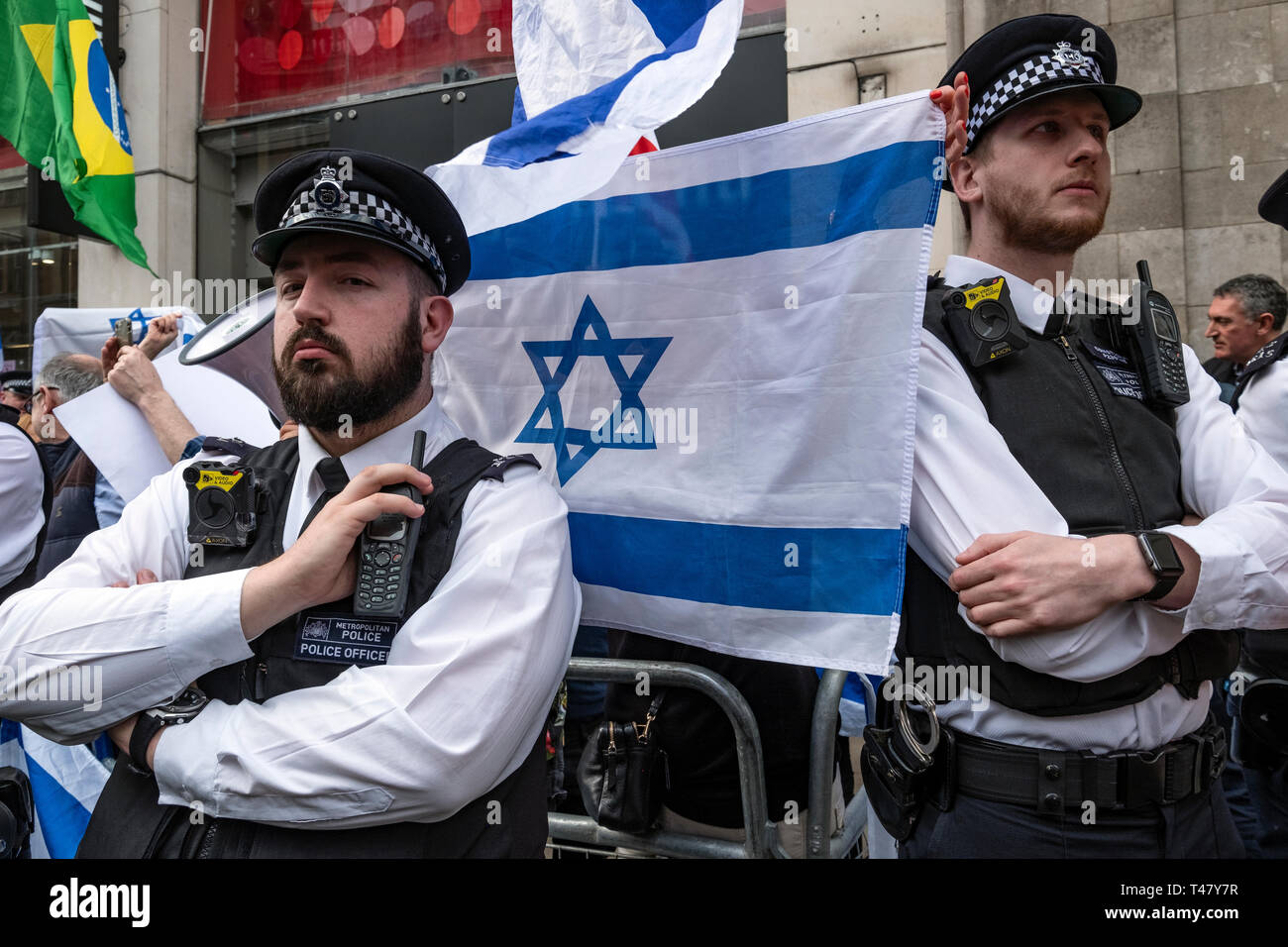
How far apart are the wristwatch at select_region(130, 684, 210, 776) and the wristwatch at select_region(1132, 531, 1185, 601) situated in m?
1.84

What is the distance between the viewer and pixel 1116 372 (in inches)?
84.4

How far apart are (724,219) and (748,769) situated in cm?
134

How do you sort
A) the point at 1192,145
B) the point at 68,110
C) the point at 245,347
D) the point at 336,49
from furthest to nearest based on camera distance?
the point at 336,49 → the point at 68,110 → the point at 1192,145 → the point at 245,347

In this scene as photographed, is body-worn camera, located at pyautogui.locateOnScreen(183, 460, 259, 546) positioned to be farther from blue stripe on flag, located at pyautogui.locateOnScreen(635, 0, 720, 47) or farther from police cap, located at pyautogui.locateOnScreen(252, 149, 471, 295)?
blue stripe on flag, located at pyautogui.locateOnScreen(635, 0, 720, 47)

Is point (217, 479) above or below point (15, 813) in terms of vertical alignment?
Result: above

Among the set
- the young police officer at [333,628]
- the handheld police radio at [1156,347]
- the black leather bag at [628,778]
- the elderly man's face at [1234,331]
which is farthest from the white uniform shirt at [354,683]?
the elderly man's face at [1234,331]

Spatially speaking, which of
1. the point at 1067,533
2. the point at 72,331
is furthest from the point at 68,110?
the point at 1067,533

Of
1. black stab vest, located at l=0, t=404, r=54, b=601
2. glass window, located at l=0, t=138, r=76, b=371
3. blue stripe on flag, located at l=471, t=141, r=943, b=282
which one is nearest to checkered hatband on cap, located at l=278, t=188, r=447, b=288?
blue stripe on flag, located at l=471, t=141, r=943, b=282

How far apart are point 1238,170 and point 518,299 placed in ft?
17.3

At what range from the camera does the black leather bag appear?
2742 millimetres

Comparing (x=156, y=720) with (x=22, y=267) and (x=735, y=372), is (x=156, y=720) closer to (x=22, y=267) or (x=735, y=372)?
(x=735, y=372)

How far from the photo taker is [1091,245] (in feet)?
20.3
